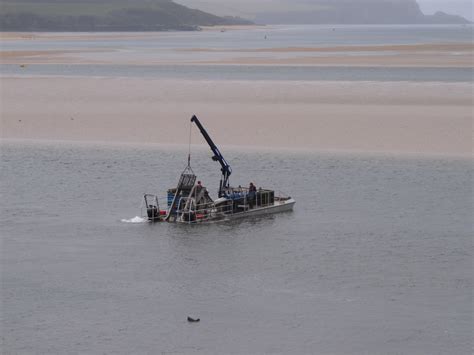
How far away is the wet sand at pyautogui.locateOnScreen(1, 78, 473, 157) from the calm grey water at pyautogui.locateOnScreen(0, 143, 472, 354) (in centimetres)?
762

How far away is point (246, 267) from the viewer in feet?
86.8

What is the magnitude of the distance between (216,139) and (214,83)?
22097mm

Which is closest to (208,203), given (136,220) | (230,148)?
(136,220)

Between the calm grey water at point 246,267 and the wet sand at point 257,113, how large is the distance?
7.62 m

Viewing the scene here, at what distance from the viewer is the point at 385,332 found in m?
21.7

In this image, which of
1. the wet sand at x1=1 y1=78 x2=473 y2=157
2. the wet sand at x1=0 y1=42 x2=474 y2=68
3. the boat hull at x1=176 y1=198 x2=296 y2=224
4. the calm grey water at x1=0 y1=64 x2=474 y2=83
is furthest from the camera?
the wet sand at x1=0 y1=42 x2=474 y2=68

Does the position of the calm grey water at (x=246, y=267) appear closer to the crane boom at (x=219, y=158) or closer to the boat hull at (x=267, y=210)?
the boat hull at (x=267, y=210)

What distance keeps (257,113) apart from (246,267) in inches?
1127

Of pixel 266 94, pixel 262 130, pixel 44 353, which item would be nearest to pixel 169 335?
pixel 44 353

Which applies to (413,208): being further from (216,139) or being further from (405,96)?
(405,96)

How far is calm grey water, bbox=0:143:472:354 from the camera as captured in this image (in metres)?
21.5

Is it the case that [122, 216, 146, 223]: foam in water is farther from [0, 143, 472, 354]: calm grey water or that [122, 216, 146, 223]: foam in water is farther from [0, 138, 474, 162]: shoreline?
[0, 138, 474, 162]: shoreline

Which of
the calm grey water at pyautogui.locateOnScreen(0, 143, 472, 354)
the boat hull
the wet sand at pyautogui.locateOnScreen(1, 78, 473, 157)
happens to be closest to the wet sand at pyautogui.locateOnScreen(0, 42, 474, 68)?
the wet sand at pyautogui.locateOnScreen(1, 78, 473, 157)

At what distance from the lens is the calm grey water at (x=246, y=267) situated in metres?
21.5
